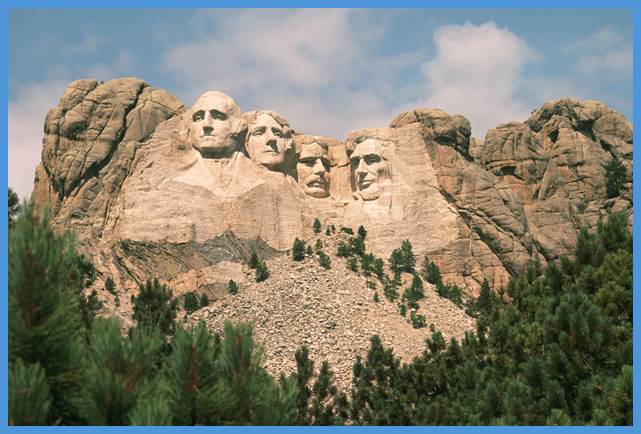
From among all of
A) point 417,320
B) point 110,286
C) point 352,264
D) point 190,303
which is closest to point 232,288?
point 190,303

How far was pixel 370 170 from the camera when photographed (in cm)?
3356

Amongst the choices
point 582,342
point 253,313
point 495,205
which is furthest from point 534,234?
point 582,342

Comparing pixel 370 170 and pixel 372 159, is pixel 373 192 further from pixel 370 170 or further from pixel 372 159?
pixel 372 159

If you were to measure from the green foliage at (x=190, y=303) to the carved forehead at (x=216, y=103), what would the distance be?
19.0 ft

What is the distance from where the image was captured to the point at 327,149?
35.2 m

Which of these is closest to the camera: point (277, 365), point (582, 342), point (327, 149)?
point (582, 342)

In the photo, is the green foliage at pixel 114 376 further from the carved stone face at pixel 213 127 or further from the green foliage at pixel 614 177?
the green foliage at pixel 614 177

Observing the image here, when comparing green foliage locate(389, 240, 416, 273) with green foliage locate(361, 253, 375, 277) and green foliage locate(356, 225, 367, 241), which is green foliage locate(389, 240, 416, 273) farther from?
green foliage locate(356, 225, 367, 241)

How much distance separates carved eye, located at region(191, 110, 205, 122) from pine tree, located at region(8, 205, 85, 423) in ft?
73.8

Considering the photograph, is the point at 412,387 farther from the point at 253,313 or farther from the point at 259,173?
the point at 259,173

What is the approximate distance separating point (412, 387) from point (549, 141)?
15.6 metres

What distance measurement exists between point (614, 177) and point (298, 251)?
412 inches

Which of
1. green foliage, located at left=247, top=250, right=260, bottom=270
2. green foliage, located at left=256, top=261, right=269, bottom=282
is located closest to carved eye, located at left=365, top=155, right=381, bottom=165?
green foliage, located at left=247, top=250, right=260, bottom=270

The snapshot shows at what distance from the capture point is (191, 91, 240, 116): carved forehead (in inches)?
1264
